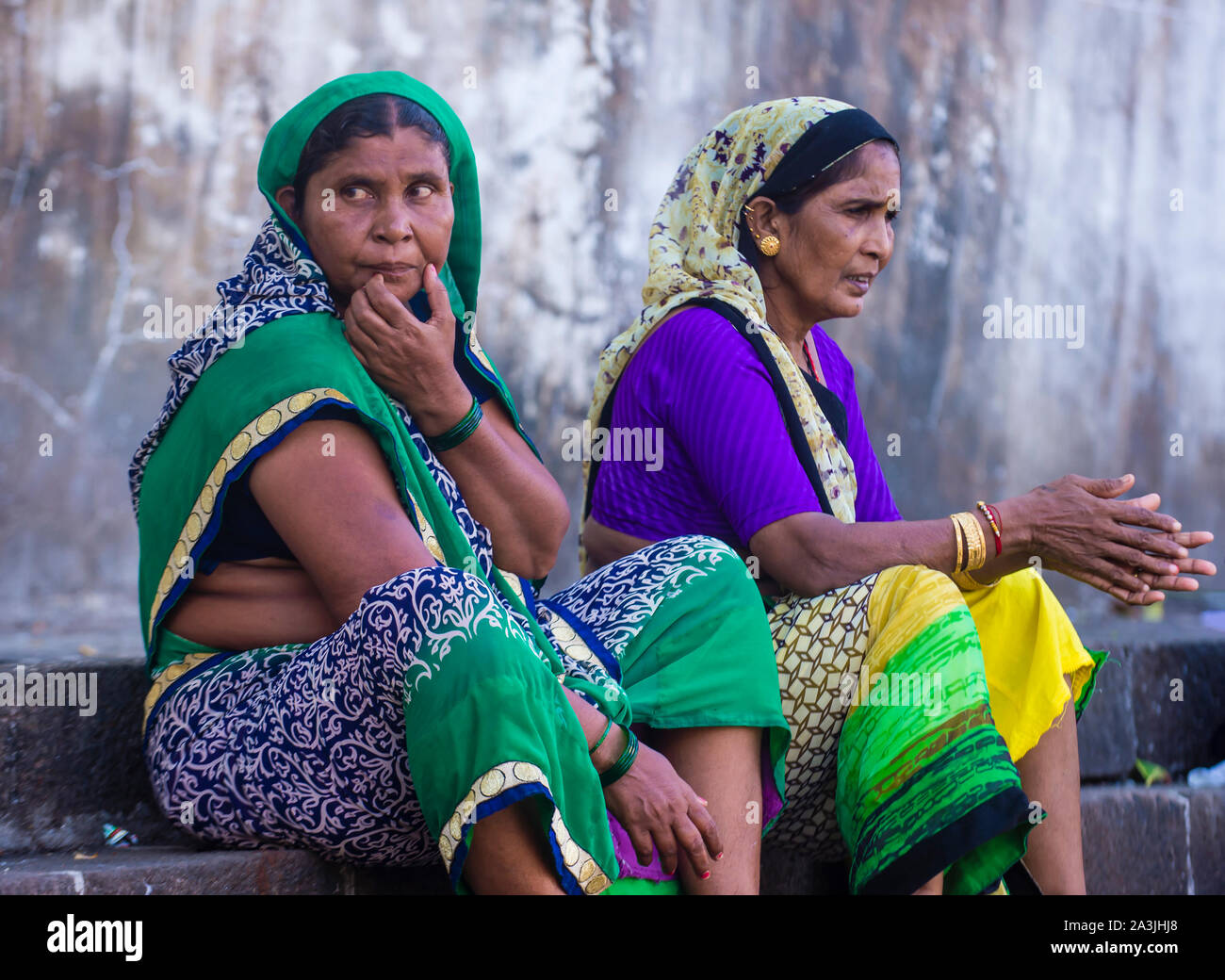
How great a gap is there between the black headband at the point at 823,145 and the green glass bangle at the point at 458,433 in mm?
1001

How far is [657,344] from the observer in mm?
2771

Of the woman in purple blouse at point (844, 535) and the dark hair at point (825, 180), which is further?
the dark hair at point (825, 180)

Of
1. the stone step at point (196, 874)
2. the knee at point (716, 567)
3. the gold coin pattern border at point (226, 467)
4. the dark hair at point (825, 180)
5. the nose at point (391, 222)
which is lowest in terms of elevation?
the stone step at point (196, 874)

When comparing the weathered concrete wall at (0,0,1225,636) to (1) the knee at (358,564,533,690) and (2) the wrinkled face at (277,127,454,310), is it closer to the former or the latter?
(2) the wrinkled face at (277,127,454,310)

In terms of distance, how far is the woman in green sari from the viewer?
175 centimetres

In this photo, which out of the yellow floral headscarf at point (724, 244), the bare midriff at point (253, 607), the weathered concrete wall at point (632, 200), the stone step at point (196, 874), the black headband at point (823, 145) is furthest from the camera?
the weathered concrete wall at point (632, 200)

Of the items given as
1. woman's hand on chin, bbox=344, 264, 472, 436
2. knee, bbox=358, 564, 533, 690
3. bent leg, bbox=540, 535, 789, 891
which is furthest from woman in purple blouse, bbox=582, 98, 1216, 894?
knee, bbox=358, 564, 533, 690

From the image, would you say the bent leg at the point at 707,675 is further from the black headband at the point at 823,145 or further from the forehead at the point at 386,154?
the black headband at the point at 823,145

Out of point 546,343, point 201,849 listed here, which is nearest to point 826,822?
point 201,849

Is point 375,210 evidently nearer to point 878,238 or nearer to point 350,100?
point 350,100

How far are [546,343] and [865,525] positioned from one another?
2.44 metres

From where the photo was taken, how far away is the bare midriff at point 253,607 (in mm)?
2107

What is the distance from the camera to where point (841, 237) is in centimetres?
287

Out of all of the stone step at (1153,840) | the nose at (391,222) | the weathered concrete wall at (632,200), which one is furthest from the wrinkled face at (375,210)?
the weathered concrete wall at (632,200)
